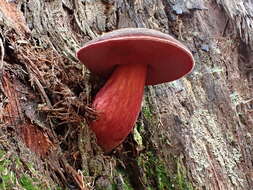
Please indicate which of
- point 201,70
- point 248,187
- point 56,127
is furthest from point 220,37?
point 56,127

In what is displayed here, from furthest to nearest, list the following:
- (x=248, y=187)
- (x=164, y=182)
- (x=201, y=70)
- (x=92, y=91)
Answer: (x=201, y=70) → (x=248, y=187) → (x=164, y=182) → (x=92, y=91)

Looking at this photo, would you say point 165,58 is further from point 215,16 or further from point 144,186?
point 215,16

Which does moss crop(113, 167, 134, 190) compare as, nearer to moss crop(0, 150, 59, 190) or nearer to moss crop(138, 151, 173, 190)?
moss crop(138, 151, 173, 190)

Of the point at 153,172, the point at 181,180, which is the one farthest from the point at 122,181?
the point at 181,180

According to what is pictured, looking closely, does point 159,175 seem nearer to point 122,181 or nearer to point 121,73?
point 122,181

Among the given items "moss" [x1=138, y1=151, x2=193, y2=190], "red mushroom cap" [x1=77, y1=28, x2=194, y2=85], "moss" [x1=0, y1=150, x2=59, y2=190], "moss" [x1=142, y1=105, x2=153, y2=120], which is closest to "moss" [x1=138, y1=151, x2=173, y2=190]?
"moss" [x1=138, y1=151, x2=193, y2=190]

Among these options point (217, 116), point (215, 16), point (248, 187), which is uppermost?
point (215, 16)

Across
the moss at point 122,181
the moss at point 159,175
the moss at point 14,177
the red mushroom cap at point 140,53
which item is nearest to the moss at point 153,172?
the moss at point 159,175
